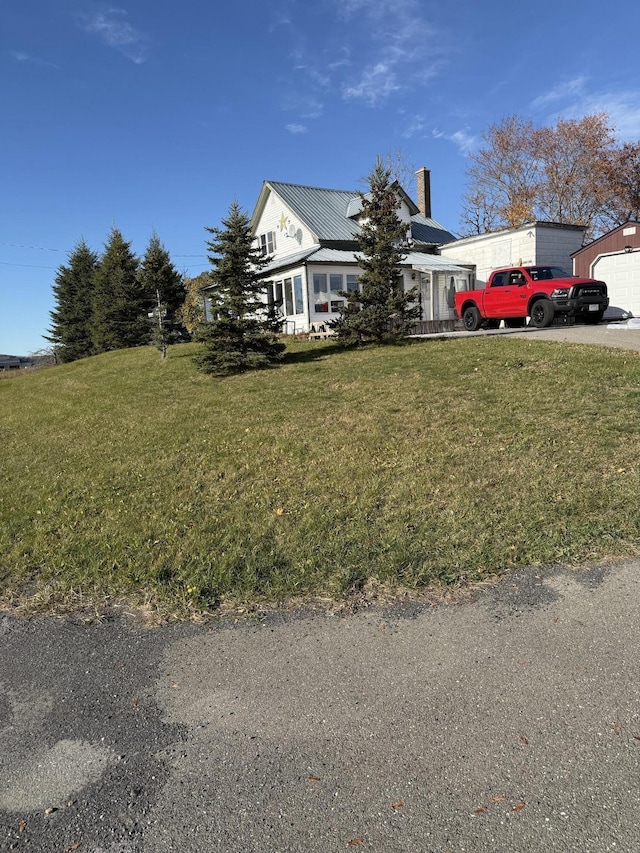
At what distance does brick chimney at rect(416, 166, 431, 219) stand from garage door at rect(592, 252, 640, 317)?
12.7m

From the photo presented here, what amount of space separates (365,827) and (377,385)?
8.05m

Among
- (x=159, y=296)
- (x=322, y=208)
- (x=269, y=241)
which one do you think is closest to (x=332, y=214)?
(x=322, y=208)

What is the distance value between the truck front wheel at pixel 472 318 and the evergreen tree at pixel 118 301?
56.3 feet

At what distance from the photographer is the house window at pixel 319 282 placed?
21750mm

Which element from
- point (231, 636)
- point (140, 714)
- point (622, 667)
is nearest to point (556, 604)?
point (622, 667)

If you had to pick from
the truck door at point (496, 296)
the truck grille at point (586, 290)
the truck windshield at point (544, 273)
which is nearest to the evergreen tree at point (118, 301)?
the truck door at point (496, 296)

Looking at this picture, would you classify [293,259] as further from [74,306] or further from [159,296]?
[74,306]

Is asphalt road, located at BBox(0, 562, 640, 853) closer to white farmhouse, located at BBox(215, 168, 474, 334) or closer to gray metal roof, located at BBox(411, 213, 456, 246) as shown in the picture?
white farmhouse, located at BBox(215, 168, 474, 334)

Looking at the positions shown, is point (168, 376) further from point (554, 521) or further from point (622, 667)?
point (622, 667)

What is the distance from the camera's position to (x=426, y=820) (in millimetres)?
1860

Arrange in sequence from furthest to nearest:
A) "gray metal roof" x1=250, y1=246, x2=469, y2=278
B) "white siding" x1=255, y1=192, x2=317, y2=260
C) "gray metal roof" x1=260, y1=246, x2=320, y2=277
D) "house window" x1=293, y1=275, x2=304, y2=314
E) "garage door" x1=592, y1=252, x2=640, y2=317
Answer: "white siding" x1=255, y1=192, x2=317, y2=260, "house window" x1=293, y1=275, x2=304, y2=314, "gray metal roof" x1=260, y1=246, x2=320, y2=277, "gray metal roof" x1=250, y1=246, x2=469, y2=278, "garage door" x1=592, y1=252, x2=640, y2=317

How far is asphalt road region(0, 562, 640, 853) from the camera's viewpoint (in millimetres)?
1855

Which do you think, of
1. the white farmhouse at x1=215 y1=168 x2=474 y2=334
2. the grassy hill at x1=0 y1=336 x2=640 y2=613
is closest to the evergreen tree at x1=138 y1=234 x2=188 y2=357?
the white farmhouse at x1=215 y1=168 x2=474 y2=334

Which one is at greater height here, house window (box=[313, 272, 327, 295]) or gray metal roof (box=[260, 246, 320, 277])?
gray metal roof (box=[260, 246, 320, 277])
